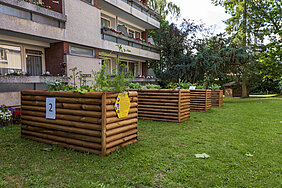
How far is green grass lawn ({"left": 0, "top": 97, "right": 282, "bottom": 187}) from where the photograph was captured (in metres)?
2.81

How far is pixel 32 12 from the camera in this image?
30.3 feet

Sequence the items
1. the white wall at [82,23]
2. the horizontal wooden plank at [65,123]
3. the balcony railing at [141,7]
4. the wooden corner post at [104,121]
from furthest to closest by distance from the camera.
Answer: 1. the balcony railing at [141,7]
2. the white wall at [82,23]
3. the horizontal wooden plank at [65,123]
4. the wooden corner post at [104,121]

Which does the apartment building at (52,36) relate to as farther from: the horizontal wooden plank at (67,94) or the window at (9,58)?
the horizontal wooden plank at (67,94)

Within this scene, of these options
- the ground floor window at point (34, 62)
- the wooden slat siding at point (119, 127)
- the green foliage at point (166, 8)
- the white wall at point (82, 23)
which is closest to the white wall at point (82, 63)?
the white wall at point (82, 23)

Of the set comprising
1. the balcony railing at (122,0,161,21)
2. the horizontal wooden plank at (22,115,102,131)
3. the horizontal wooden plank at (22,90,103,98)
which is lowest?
the horizontal wooden plank at (22,115,102,131)

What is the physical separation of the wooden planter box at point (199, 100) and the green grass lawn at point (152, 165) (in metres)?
6.40

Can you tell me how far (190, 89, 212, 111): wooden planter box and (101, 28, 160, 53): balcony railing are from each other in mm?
7340

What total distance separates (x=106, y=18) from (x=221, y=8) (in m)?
20.9

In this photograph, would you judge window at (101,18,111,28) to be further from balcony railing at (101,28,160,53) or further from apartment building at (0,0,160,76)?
balcony railing at (101,28,160,53)

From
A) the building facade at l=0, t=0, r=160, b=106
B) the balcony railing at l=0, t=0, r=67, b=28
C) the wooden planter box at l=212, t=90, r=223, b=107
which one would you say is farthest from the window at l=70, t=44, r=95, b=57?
the wooden planter box at l=212, t=90, r=223, b=107

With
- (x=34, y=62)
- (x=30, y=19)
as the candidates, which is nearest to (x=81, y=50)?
(x=34, y=62)

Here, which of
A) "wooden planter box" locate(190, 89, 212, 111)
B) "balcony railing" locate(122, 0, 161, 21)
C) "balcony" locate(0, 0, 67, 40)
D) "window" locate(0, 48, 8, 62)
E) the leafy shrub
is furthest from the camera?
"balcony railing" locate(122, 0, 161, 21)

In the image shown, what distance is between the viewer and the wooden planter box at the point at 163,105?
301 inches

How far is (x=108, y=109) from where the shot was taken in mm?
3914
